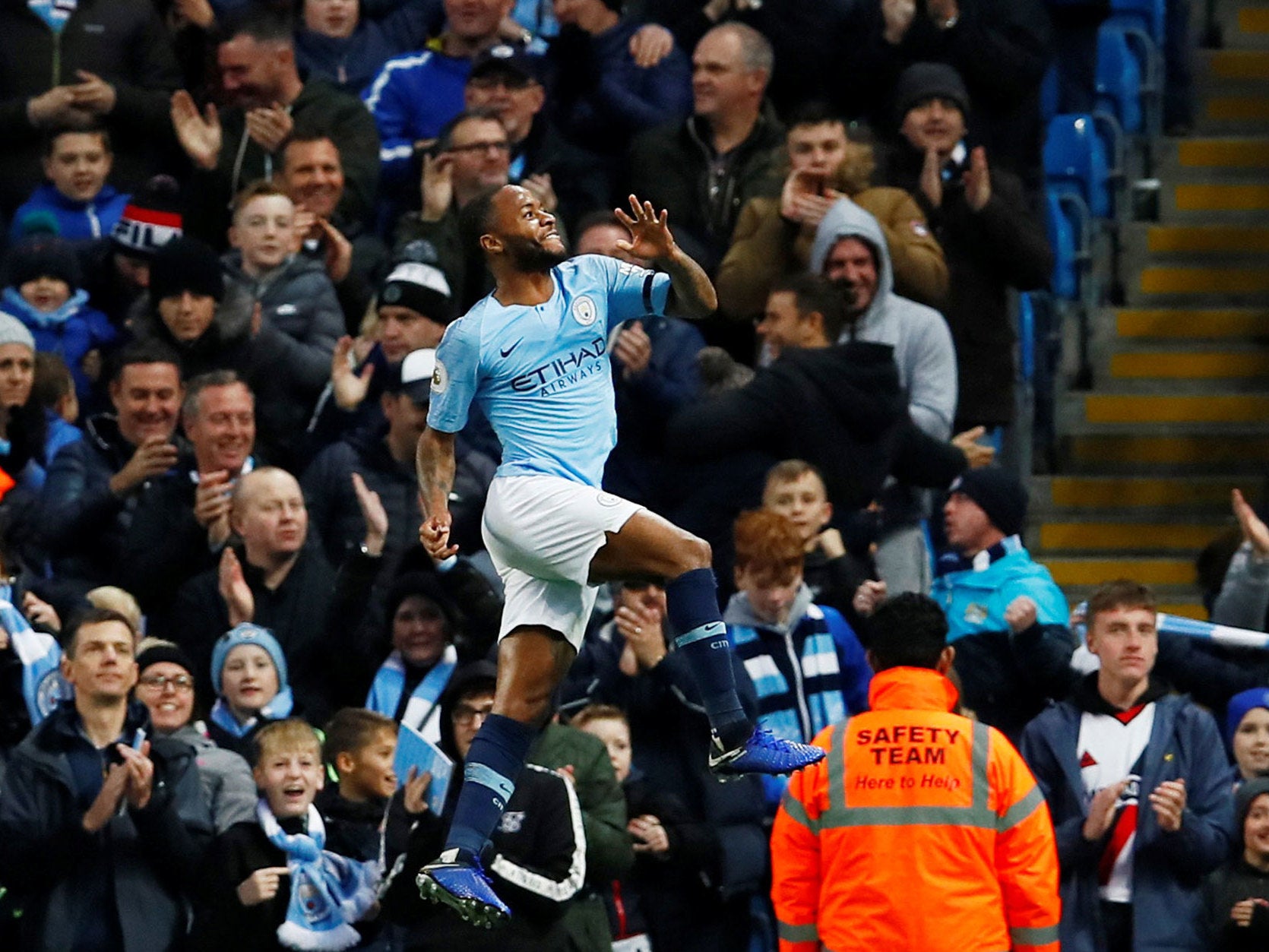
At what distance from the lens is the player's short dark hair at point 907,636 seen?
10.1m

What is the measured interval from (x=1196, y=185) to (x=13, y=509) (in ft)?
24.2

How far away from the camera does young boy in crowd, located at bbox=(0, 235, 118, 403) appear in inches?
550

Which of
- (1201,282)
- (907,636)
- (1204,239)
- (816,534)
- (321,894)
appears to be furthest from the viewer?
(1204,239)

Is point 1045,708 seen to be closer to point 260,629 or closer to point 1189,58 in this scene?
point 260,629

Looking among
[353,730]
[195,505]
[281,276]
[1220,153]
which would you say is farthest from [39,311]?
[1220,153]

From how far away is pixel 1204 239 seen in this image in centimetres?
1655

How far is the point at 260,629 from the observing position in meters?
11.8

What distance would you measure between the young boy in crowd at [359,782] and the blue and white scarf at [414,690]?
35 centimetres

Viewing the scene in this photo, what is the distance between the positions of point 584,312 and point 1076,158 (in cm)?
753

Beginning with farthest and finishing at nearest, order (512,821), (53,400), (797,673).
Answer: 1. (53,400)
2. (797,673)
3. (512,821)

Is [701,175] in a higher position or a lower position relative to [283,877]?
higher

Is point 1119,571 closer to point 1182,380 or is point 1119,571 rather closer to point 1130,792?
point 1182,380

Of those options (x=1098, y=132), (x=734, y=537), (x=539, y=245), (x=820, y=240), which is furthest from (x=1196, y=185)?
(x=539, y=245)

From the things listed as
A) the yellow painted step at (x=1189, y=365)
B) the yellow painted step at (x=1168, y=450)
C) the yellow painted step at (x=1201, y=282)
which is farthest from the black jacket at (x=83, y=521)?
the yellow painted step at (x=1201, y=282)
